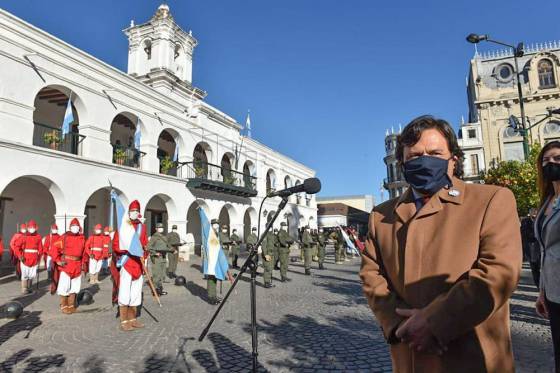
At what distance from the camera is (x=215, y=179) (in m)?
22.5

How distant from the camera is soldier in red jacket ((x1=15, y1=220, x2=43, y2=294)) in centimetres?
962

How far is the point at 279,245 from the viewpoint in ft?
41.3

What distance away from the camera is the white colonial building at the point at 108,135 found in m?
12.1

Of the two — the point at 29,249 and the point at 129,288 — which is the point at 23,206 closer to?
the point at 29,249

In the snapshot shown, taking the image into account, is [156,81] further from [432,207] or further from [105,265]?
[432,207]

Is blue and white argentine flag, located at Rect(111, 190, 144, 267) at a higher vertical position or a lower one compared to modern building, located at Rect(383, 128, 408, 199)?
lower

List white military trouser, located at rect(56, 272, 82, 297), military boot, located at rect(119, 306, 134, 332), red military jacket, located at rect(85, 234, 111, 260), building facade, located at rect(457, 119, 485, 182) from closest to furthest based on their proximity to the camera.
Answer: military boot, located at rect(119, 306, 134, 332)
white military trouser, located at rect(56, 272, 82, 297)
red military jacket, located at rect(85, 234, 111, 260)
building facade, located at rect(457, 119, 485, 182)

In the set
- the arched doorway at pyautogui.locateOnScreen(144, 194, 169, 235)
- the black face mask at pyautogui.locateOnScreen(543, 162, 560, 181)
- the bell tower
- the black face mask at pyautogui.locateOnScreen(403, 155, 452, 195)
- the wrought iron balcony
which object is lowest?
the black face mask at pyautogui.locateOnScreen(403, 155, 452, 195)

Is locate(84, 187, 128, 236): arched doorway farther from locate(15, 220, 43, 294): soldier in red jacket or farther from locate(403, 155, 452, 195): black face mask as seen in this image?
locate(403, 155, 452, 195): black face mask

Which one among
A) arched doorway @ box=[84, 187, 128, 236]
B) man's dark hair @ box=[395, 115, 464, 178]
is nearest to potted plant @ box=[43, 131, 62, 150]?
arched doorway @ box=[84, 187, 128, 236]

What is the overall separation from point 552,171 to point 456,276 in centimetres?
225

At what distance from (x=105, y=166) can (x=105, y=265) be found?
410 centimetres

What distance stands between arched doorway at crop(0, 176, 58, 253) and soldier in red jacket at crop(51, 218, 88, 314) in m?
8.18

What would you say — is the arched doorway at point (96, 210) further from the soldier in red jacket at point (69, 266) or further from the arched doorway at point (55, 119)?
the soldier in red jacket at point (69, 266)
